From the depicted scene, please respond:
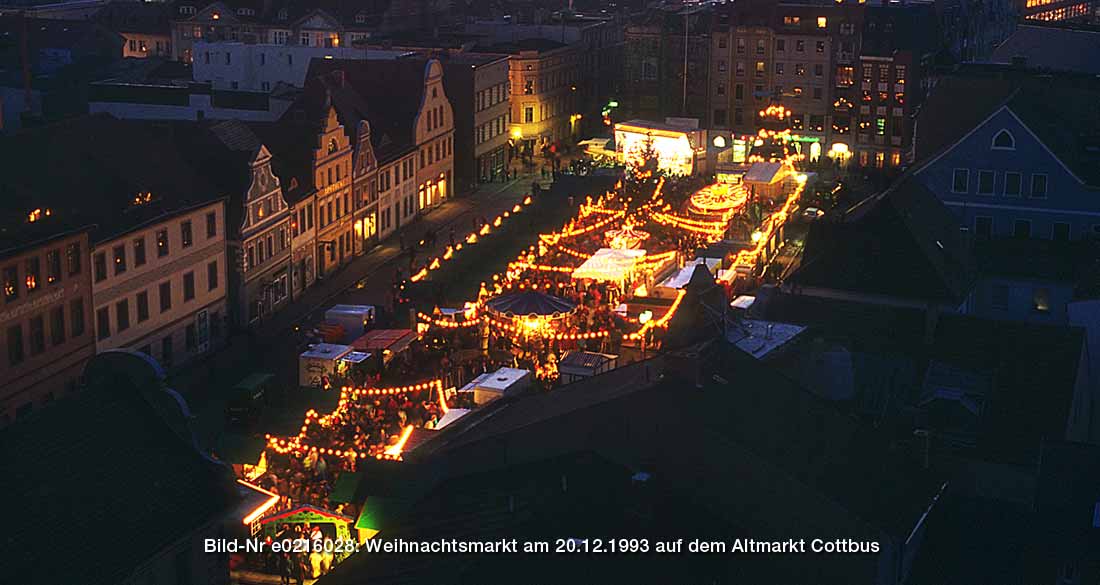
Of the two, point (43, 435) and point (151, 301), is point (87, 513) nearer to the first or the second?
point (43, 435)

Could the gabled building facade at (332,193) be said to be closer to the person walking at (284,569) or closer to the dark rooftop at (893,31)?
the person walking at (284,569)

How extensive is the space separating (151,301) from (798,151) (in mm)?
50740

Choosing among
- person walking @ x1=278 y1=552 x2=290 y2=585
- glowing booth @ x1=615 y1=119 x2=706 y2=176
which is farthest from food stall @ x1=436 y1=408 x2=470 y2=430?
glowing booth @ x1=615 y1=119 x2=706 y2=176

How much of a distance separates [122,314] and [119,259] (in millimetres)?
1680

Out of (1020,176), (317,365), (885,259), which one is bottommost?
(317,365)

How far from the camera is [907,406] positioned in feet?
114

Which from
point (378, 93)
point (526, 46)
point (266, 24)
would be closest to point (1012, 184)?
point (378, 93)

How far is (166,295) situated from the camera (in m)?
49.5

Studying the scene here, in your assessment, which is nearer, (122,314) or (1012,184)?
(122,314)

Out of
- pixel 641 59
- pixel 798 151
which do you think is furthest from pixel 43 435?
pixel 641 59

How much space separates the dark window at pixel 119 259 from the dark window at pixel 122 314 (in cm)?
92

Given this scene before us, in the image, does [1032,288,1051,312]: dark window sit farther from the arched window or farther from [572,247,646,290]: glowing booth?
[572,247,646,290]: glowing booth

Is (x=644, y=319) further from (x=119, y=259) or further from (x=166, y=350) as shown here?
(x=119, y=259)

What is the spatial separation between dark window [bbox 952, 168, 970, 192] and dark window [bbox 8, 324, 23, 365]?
31309 millimetres
